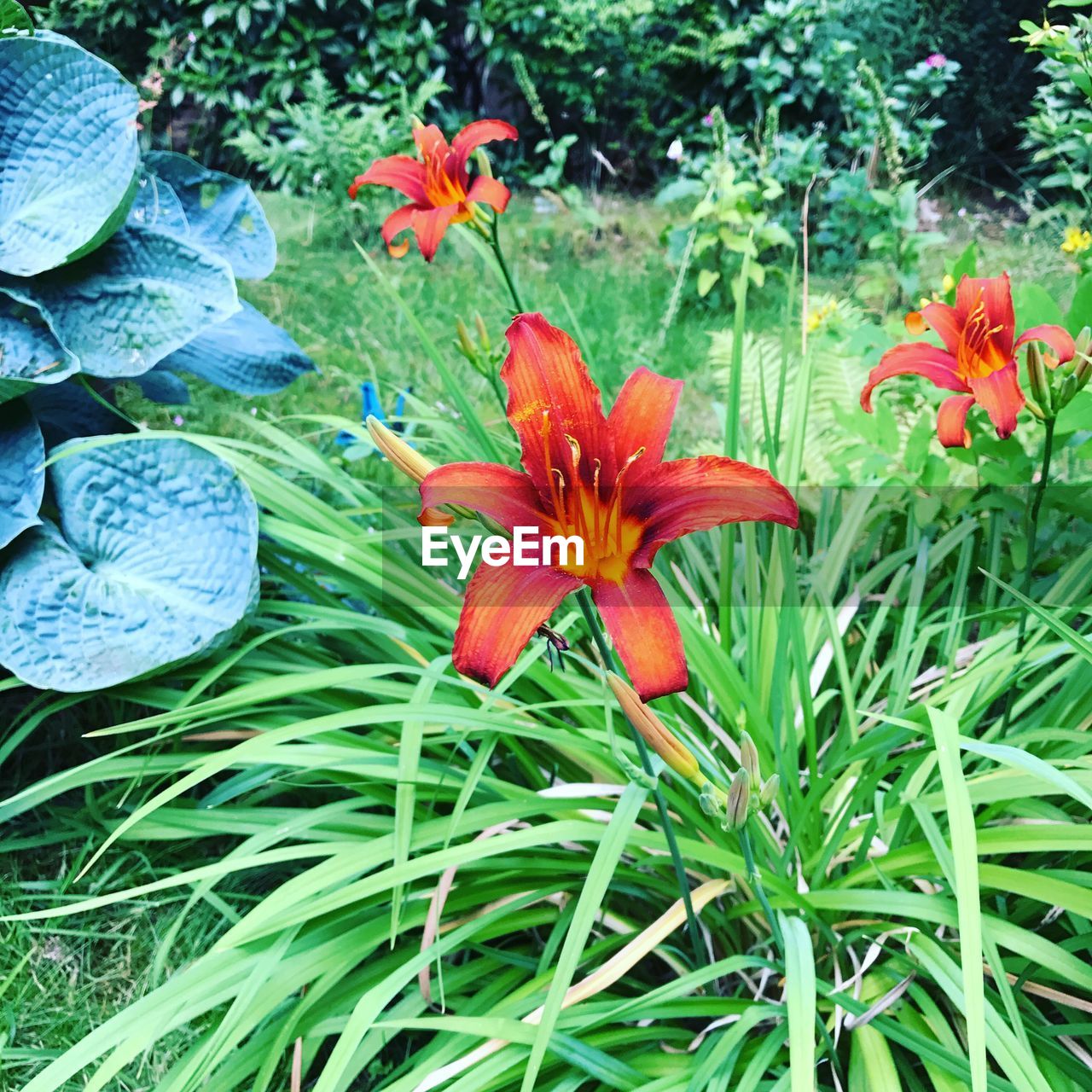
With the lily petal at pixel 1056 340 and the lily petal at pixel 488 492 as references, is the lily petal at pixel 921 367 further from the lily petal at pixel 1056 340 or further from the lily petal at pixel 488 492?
the lily petal at pixel 488 492

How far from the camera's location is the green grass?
986 mm

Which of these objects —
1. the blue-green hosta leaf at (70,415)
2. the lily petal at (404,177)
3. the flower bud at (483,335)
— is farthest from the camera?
the blue-green hosta leaf at (70,415)

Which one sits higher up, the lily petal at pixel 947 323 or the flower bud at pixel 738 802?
the lily petal at pixel 947 323

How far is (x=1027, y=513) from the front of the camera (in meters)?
1.33

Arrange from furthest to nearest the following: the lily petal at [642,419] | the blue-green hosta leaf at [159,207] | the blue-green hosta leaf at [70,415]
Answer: the blue-green hosta leaf at [159,207]
the blue-green hosta leaf at [70,415]
the lily petal at [642,419]

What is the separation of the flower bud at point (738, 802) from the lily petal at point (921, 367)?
0.59 m

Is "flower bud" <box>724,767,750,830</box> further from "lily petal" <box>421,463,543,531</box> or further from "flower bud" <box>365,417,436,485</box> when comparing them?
"flower bud" <box>365,417,436,485</box>

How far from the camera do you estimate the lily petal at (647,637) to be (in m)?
0.69

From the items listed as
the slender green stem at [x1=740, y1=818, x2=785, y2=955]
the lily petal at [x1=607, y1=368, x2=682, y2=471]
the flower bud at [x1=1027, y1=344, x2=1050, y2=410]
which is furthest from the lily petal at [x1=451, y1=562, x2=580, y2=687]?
the flower bud at [x1=1027, y1=344, x2=1050, y2=410]

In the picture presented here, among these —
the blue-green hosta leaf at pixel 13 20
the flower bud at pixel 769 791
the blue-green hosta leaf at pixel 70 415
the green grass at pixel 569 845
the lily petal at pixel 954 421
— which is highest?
the blue-green hosta leaf at pixel 13 20

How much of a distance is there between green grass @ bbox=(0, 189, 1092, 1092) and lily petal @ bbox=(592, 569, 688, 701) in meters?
0.23

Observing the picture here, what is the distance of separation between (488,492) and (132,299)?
107cm

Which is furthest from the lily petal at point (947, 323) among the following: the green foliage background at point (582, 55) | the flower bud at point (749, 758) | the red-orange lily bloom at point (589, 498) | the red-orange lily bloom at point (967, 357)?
the green foliage background at point (582, 55)

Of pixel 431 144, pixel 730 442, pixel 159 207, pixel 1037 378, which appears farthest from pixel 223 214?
pixel 1037 378
